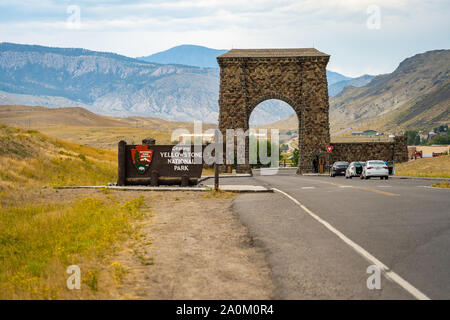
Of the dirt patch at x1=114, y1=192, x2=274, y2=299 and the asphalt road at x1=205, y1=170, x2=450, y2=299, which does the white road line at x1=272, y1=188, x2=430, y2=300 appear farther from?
the dirt patch at x1=114, y1=192, x2=274, y2=299

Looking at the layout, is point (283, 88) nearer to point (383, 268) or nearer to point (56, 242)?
point (56, 242)

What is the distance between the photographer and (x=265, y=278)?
25.0 ft

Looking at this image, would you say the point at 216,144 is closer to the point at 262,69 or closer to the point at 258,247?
the point at 258,247

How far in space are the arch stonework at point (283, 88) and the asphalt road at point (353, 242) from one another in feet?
137

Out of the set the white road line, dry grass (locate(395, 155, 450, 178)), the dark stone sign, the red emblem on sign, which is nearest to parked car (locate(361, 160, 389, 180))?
dry grass (locate(395, 155, 450, 178))

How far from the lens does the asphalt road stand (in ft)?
22.3

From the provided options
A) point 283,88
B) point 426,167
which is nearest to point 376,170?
point 426,167

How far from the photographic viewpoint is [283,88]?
191 feet

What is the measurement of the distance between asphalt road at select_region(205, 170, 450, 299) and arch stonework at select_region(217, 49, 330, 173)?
1647 inches

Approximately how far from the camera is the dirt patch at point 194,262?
6992mm

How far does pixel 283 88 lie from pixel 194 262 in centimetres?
5074

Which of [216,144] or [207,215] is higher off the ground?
[216,144]
